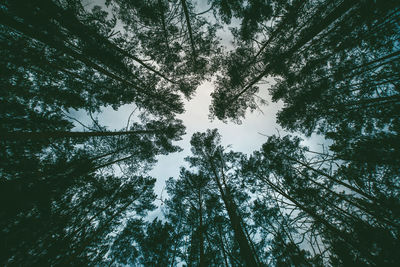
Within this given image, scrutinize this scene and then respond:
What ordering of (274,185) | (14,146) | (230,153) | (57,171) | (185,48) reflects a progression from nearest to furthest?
1. (14,146)
2. (57,171)
3. (185,48)
4. (274,185)
5. (230,153)

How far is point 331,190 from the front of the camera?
6461 mm

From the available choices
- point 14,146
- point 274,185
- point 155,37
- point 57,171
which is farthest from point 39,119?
point 274,185

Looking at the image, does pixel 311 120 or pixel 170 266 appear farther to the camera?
pixel 170 266

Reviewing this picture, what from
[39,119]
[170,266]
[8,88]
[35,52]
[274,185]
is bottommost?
[170,266]

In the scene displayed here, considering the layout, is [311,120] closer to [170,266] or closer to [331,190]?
[331,190]

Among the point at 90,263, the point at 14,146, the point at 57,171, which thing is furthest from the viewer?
the point at 90,263

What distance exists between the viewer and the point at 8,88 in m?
5.11

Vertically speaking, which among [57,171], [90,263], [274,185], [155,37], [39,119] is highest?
[155,37]

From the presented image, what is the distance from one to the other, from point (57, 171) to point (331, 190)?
522 inches

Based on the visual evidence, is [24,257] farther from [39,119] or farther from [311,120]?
[311,120]

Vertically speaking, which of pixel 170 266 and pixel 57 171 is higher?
pixel 57 171

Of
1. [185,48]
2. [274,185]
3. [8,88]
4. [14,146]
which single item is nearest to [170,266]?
[274,185]

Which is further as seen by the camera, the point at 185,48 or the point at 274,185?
the point at 274,185

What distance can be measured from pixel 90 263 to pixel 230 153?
35.5 feet
